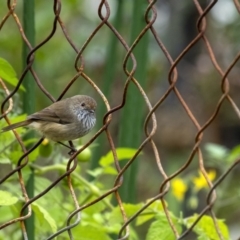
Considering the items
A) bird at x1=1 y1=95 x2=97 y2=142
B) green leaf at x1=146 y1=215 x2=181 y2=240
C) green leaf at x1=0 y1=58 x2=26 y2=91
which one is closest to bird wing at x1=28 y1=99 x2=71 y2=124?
bird at x1=1 y1=95 x2=97 y2=142

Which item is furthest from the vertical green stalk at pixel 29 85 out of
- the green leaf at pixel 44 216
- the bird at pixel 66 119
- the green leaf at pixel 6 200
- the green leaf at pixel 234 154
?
the green leaf at pixel 234 154

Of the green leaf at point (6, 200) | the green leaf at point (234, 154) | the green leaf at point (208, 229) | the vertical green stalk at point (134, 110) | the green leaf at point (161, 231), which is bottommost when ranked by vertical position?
the green leaf at point (208, 229)

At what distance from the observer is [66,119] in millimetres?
2311

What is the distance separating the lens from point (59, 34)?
4445 millimetres

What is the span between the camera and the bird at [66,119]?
2154mm

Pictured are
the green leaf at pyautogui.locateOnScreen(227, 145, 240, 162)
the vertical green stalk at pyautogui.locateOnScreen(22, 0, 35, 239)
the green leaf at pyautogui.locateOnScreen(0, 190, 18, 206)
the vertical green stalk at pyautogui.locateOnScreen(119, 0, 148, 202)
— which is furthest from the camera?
the green leaf at pyautogui.locateOnScreen(227, 145, 240, 162)

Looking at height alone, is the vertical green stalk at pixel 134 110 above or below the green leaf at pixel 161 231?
above

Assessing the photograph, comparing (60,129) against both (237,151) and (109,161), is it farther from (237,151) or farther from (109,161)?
(237,151)

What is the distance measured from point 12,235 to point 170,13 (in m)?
3.48

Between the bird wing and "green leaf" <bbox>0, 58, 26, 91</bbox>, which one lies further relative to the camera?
the bird wing

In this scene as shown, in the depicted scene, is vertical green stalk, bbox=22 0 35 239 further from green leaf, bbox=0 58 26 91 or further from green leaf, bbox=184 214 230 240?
green leaf, bbox=184 214 230 240

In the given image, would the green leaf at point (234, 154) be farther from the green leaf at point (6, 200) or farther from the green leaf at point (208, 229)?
the green leaf at point (6, 200)

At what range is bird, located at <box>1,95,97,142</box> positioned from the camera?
2154mm

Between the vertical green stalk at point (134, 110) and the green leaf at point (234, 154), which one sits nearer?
the vertical green stalk at point (134, 110)
